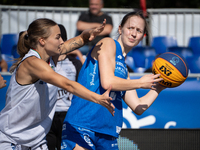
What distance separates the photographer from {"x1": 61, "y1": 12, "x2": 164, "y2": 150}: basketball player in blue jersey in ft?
7.24

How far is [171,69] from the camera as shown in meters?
2.74

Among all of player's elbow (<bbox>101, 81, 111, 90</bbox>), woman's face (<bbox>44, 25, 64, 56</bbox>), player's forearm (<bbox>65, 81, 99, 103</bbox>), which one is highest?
woman's face (<bbox>44, 25, 64, 56</bbox>)

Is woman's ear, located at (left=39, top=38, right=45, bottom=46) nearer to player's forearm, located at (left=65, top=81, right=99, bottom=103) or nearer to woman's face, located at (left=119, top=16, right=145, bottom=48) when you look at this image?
player's forearm, located at (left=65, top=81, right=99, bottom=103)

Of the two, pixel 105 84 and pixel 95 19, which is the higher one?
pixel 95 19

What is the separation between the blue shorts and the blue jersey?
45 mm

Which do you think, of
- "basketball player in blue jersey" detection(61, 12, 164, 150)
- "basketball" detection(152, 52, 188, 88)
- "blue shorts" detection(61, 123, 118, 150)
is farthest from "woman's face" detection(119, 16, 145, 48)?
"blue shorts" detection(61, 123, 118, 150)

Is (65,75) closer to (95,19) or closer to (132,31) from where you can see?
(132,31)

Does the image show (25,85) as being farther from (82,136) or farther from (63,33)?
(63,33)

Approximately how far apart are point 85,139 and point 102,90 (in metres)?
0.46

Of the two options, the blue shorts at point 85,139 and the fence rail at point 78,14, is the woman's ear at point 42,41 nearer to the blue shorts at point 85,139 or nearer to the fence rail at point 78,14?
the blue shorts at point 85,139

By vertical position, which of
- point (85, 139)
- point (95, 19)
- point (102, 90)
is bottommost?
point (85, 139)

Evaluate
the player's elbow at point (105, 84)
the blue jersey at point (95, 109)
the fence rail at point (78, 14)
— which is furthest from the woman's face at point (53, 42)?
the fence rail at point (78, 14)

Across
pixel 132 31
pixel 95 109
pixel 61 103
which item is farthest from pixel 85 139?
pixel 61 103

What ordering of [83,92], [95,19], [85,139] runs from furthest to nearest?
[95,19], [85,139], [83,92]
